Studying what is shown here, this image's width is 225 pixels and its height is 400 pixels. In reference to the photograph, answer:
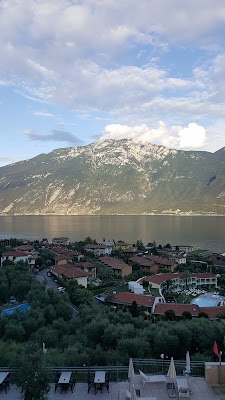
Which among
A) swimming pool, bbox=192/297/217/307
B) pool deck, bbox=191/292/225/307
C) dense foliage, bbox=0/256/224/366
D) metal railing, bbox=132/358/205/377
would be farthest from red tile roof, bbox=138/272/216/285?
Answer: metal railing, bbox=132/358/205/377

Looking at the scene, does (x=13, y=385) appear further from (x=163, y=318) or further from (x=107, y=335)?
(x=163, y=318)

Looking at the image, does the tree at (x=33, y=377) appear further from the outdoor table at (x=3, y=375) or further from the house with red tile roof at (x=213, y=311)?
the house with red tile roof at (x=213, y=311)

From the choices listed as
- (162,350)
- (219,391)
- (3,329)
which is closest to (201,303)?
(162,350)

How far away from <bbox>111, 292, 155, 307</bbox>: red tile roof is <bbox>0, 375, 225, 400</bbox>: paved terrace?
13.4 metres

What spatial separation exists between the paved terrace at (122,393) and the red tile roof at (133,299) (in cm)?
1342

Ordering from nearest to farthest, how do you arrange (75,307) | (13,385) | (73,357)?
(13,385)
(73,357)
(75,307)

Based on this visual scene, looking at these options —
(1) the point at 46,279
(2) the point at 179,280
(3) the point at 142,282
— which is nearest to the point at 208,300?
(2) the point at 179,280

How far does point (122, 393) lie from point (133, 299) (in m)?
14.5

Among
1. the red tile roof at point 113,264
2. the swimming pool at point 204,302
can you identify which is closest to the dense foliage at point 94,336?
the swimming pool at point 204,302

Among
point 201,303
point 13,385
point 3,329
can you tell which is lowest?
point 201,303

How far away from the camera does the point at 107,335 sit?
41.3ft

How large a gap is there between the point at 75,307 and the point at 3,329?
265 inches

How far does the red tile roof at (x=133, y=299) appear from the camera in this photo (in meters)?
20.8

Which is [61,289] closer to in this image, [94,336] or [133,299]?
[133,299]
